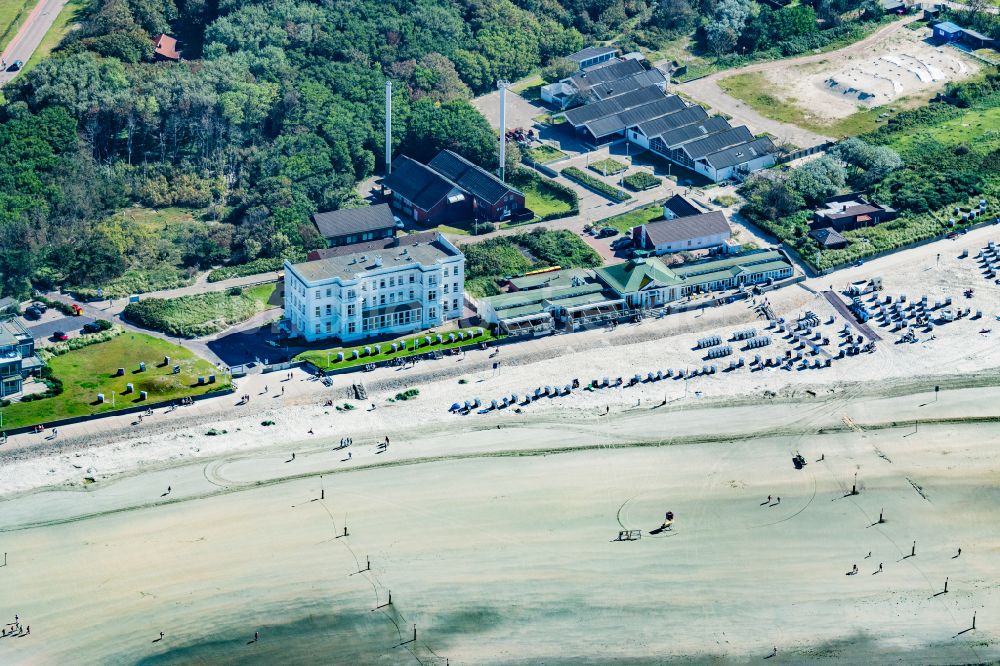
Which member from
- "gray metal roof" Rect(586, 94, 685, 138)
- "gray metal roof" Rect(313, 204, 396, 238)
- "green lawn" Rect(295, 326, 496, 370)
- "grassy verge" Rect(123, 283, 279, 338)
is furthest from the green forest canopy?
"green lawn" Rect(295, 326, 496, 370)

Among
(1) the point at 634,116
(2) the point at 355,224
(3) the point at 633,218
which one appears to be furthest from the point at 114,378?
(1) the point at 634,116

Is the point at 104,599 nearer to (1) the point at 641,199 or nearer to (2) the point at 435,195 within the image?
(2) the point at 435,195

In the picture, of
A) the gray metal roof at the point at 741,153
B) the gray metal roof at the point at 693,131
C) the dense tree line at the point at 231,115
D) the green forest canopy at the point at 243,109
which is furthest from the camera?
the gray metal roof at the point at 693,131

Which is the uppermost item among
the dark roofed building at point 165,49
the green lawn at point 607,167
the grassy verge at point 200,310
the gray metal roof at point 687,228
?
the dark roofed building at point 165,49

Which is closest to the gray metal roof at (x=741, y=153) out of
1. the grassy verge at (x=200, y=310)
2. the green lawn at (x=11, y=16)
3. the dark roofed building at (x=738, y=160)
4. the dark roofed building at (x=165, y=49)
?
the dark roofed building at (x=738, y=160)

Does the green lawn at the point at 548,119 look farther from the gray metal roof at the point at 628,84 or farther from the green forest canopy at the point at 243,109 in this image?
the green forest canopy at the point at 243,109

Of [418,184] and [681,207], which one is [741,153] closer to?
[681,207]

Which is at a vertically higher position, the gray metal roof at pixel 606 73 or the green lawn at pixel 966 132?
the gray metal roof at pixel 606 73
